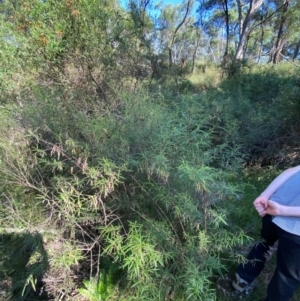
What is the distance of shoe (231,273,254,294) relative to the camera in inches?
65.3

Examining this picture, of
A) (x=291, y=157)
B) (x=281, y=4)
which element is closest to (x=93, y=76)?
(x=291, y=157)

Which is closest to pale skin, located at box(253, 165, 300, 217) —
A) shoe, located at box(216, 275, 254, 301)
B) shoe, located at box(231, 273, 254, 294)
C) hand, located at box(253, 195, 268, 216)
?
hand, located at box(253, 195, 268, 216)

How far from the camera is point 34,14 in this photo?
8.85 feet

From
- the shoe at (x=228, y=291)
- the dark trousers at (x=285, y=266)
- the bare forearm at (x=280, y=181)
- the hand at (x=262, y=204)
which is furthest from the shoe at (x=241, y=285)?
the bare forearm at (x=280, y=181)

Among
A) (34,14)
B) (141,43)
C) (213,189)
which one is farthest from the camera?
(141,43)

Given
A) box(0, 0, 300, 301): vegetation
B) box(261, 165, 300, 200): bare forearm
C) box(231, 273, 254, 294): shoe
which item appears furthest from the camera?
box(231, 273, 254, 294): shoe

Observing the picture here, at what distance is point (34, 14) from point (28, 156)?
1.99m

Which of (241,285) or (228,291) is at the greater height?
(241,285)

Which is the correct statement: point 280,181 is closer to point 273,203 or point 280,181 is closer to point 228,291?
point 273,203

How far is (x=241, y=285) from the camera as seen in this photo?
1672 mm

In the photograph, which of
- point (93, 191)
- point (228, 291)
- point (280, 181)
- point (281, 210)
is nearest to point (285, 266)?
point (281, 210)

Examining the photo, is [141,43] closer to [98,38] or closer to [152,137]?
[98,38]

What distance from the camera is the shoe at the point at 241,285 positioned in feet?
5.44

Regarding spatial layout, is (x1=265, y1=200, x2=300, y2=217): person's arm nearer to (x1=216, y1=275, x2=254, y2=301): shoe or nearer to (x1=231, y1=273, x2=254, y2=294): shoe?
(x1=231, y1=273, x2=254, y2=294): shoe
